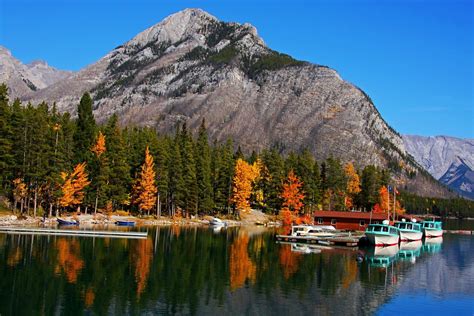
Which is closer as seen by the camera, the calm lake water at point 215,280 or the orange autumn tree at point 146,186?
the calm lake water at point 215,280

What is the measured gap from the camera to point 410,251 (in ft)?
287

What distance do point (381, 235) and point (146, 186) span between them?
53913 mm

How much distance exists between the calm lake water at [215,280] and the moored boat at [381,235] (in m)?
7.04

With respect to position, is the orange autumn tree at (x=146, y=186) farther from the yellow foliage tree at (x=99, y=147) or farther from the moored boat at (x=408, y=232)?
the moored boat at (x=408, y=232)

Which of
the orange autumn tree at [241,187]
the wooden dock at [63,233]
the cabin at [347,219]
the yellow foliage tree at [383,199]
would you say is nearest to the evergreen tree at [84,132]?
the wooden dock at [63,233]

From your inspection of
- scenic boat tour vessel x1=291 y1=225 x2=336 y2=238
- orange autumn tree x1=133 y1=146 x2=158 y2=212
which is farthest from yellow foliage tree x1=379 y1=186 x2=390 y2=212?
orange autumn tree x1=133 y1=146 x2=158 y2=212

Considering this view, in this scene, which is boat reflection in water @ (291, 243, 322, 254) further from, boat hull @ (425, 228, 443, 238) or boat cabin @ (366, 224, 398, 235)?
boat hull @ (425, 228, 443, 238)

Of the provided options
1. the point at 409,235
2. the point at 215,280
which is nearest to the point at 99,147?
the point at 409,235

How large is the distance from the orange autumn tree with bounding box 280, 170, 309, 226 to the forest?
→ 0.28 metres

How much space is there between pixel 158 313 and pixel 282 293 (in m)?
12.7

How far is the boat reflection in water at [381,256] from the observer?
67250 millimetres

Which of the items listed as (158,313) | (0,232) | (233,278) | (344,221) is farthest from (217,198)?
(158,313)

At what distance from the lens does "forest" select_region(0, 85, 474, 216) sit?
311 feet

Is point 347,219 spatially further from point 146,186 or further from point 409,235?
point 146,186
